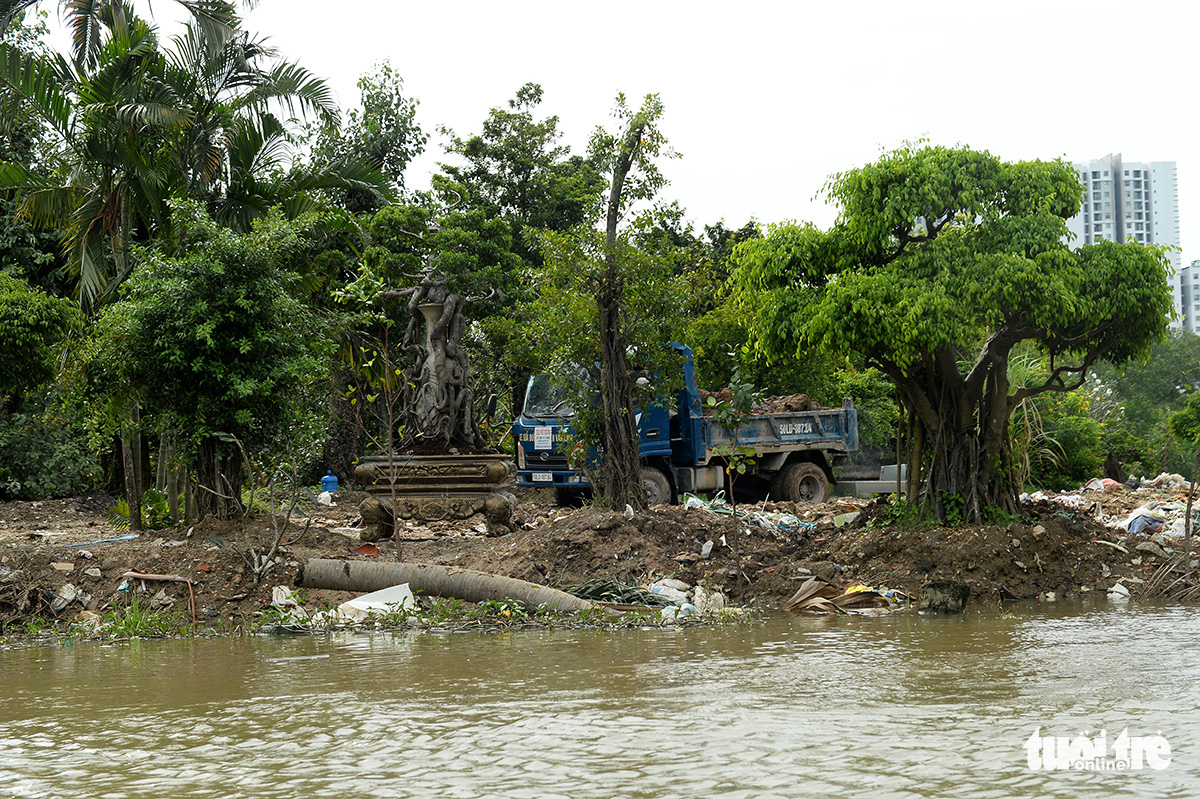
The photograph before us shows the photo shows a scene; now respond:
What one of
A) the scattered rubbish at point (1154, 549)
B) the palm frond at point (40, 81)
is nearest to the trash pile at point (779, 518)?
the scattered rubbish at point (1154, 549)

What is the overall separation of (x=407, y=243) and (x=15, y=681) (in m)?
19.9

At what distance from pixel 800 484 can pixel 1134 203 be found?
67.8 metres

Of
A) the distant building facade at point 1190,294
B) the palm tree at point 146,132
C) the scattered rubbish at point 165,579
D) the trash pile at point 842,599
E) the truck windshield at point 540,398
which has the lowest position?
the trash pile at point 842,599

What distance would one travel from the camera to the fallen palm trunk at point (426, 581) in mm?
8086

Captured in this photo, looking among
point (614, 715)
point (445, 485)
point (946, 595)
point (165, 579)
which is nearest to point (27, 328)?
point (445, 485)

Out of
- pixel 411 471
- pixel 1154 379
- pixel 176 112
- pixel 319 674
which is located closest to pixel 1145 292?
pixel 319 674

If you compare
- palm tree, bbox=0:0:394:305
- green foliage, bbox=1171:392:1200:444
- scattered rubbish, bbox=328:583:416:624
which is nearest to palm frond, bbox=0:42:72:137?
palm tree, bbox=0:0:394:305

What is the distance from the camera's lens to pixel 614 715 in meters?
4.33

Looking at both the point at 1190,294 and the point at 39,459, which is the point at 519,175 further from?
the point at 1190,294

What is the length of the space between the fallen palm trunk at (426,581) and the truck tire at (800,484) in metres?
10.6

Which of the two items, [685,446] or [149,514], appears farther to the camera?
[685,446]

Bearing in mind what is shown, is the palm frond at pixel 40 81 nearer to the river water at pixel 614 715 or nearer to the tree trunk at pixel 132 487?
the tree trunk at pixel 132 487

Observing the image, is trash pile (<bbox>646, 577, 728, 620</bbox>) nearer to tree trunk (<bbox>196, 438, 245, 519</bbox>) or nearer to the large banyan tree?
the large banyan tree

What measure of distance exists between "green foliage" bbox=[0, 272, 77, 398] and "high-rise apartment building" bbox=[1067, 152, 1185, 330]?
7107cm
